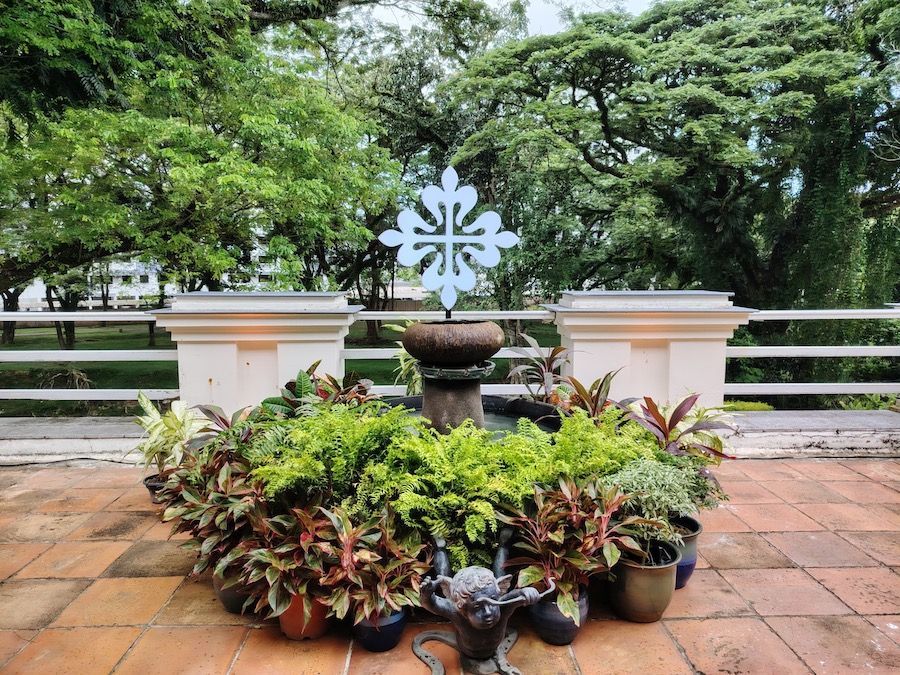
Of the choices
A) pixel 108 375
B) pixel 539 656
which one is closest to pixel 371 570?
pixel 539 656

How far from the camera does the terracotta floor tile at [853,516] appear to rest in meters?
2.73

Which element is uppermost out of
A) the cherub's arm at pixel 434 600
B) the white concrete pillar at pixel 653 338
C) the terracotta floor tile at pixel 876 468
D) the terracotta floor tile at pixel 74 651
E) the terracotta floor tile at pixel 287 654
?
the white concrete pillar at pixel 653 338

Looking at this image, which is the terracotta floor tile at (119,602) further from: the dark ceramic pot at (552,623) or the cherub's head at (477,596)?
the dark ceramic pot at (552,623)

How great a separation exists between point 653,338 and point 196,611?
305 cm

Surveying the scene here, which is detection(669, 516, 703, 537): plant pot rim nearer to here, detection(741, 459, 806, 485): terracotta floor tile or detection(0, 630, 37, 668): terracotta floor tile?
detection(741, 459, 806, 485): terracotta floor tile

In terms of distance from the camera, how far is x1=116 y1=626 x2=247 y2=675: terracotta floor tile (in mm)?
1739

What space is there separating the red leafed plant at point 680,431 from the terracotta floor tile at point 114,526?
2527 millimetres

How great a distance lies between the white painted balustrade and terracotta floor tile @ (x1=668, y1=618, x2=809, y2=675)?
1.94 meters

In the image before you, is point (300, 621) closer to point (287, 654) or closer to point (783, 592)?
point (287, 654)

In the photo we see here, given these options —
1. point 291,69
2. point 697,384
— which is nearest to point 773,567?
point 697,384

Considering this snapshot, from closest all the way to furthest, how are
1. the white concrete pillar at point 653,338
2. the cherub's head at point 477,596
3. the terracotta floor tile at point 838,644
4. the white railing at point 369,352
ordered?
the cherub's head at point 477,596 < the terracotta floor tile at point 838,644 < the white concrete pillar at point 653,338 < the white railing at point 369,352

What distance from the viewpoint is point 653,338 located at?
147 inches

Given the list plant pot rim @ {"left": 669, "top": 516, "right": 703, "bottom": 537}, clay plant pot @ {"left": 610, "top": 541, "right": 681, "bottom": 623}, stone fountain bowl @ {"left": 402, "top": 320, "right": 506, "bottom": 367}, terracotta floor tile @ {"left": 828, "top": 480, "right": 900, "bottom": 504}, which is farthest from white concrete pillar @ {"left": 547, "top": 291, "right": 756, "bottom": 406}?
clay plant pot @ {"left": 610, "top": 541, "right": 681, "bottom": 623}

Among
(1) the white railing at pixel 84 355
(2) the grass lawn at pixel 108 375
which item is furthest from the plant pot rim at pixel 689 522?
(2) the grass lawn at pixel 108 375
